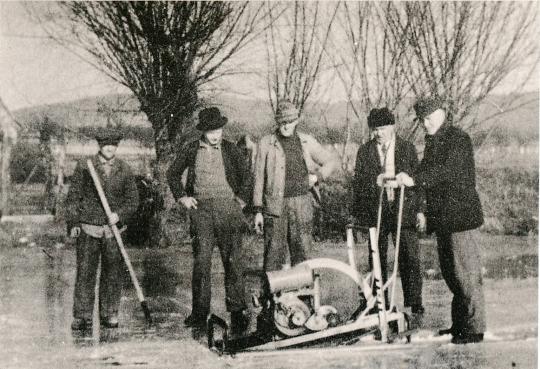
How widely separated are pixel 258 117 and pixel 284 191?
588 millimetres

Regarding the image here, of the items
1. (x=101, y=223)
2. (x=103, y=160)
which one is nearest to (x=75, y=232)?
(x=101, y=223)

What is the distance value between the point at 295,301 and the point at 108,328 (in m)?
1.29

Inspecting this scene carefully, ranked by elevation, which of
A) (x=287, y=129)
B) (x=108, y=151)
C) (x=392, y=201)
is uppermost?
(x=287, y=129)

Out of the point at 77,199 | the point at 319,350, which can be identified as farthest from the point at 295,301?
the point at 77,199

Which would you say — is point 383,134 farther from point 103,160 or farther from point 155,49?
point 103,160

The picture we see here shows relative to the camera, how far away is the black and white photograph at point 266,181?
3.90m

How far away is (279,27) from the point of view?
4.64 m

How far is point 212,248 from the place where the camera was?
430 cm

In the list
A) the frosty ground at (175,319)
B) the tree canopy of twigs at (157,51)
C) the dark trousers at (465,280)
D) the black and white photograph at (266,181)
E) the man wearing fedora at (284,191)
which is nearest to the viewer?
the frosty ground at (175,319)

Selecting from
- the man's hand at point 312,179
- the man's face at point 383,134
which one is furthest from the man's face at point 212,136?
the man's face at point 383,134

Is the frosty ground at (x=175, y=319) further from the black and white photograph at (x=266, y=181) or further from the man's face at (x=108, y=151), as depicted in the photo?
the man's face at (x=108, y=151)

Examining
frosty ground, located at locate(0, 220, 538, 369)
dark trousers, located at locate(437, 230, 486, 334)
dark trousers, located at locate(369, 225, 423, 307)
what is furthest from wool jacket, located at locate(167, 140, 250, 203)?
dark trousers, located at locate(437, 230, 486, 334)

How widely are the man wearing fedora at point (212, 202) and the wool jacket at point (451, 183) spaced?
119 cm

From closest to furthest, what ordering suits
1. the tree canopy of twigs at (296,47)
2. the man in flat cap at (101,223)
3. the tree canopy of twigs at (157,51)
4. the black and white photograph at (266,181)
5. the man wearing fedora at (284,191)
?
1. the black and white photograph at (266,181)
2. the man in flat cap at (101,223)
3. the man wearing fedora at (284,191)
4. the tree canopy of twigs at (157,51)
5. the tree canopy of twigs at (296,47)
